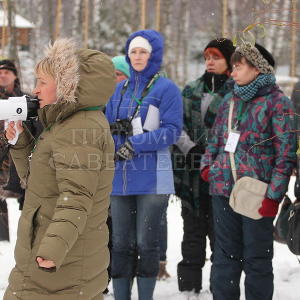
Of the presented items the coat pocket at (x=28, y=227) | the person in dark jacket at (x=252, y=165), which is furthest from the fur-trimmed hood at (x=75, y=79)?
the person in dark jacket at (x=252, y=165)

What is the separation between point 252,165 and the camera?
356 cm

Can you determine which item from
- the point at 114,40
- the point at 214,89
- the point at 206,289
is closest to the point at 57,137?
the point at 214,89

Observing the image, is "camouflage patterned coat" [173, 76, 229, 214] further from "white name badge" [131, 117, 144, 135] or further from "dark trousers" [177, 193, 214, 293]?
"white name badge" [131, 117, 144, 135]

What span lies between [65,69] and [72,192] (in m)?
0.50

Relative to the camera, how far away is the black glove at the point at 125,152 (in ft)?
12.3

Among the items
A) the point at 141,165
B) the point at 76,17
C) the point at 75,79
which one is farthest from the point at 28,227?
the point at 76,17

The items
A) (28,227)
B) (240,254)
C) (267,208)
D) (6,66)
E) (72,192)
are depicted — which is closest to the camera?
(72,192)

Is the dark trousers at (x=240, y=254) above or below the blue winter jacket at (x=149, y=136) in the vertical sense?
below

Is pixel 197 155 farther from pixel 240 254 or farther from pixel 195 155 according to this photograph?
pixel 240 254

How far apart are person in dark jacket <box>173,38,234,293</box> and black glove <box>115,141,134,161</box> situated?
2.24ft

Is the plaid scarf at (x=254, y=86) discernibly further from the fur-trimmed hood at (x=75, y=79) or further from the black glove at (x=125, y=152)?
the fur-trimmed hood at (x=75, y=79)

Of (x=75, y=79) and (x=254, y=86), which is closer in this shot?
(x=75, y=79)

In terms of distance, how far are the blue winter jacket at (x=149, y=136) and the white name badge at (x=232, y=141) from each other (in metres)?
0.39

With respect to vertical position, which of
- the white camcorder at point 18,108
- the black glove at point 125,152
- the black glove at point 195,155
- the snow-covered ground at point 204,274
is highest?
the white camcorder at point 18,108
